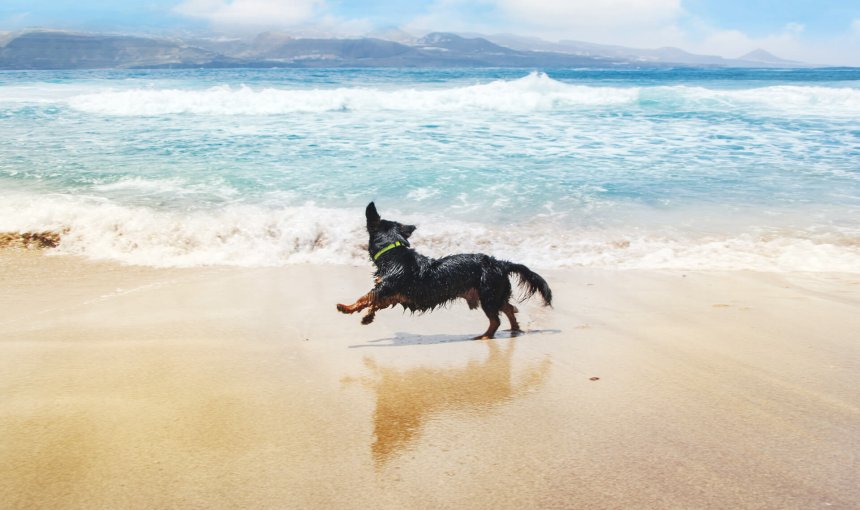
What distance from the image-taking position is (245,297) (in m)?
5.02

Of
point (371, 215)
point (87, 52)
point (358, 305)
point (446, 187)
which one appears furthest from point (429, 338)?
point (87, 52)

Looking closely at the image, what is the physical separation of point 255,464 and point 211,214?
20.4ft

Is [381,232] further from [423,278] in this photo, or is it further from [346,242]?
[346,242]

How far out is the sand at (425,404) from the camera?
220 centimetres

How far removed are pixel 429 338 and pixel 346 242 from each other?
122 inches

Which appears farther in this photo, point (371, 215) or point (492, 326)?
point (492, 326)

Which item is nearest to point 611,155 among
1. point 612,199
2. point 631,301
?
point 612,199

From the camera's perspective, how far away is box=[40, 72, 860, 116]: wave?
21.5 m

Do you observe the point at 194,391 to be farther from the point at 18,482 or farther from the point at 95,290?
the point at 95,290

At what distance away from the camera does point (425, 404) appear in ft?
9.75

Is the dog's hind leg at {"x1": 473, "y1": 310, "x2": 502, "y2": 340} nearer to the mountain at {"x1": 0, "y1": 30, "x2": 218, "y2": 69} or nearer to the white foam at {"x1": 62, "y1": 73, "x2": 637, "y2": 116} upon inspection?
the white foam at {"x1": 62, "y1": 73, "x2": 637, "y2": 116}

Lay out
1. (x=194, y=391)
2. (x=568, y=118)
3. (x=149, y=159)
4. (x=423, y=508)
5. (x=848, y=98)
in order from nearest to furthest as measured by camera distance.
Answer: (x=423, y=508)
(x=194, y=391)
(x=149, y=159)
(x=568, y=118)
(x=848, y=98)

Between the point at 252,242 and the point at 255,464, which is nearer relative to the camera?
the point at 255,464

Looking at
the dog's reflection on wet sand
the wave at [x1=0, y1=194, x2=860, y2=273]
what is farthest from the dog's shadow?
the wave at [x1=0, y1=194, x2=860, y2=273]
